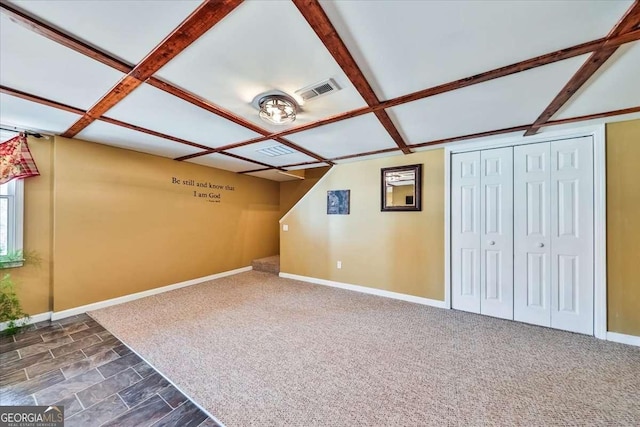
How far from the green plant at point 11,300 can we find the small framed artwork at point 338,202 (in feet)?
13.9

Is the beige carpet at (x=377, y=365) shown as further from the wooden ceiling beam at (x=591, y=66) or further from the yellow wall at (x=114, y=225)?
the wooden ceiling beam at (x=591, y=66)

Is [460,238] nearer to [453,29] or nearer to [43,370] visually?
[453,29]

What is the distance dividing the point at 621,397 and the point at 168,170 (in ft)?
19.4

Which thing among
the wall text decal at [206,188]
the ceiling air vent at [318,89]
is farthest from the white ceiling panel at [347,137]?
the wall text decal at [206,188]

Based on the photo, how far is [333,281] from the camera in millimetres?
4539

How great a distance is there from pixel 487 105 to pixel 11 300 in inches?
218

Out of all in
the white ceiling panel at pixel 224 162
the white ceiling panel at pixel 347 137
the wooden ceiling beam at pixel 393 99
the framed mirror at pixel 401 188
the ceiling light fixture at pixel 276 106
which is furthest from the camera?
the white ceiling panel at pixel 224 162

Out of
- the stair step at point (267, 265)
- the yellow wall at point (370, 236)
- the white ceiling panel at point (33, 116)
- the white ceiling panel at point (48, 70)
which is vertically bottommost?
the stair step at point (267, 265)

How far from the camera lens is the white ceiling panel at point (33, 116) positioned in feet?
7.04

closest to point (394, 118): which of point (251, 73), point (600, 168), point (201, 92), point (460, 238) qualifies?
point (251, 73)

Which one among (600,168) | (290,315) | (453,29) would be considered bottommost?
(290,315)

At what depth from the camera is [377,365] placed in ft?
6.98

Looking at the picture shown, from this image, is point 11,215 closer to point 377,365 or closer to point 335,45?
point 335,45

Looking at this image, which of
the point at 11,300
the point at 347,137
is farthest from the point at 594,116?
the point at 11,300
